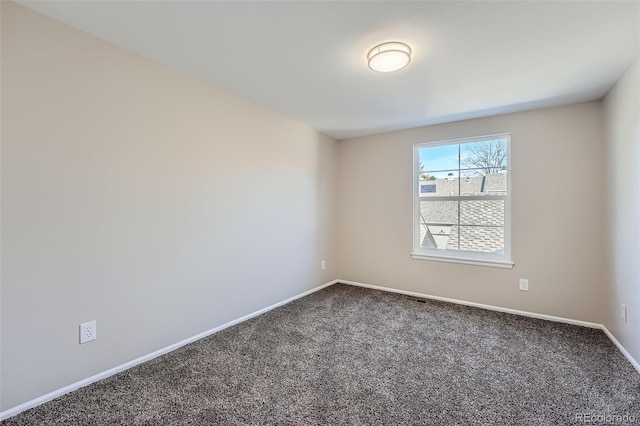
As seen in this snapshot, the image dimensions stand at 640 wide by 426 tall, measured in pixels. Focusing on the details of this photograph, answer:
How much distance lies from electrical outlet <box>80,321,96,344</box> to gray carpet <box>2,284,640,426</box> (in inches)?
11.4

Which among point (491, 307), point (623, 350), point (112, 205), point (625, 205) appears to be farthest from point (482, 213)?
point (112, 205)

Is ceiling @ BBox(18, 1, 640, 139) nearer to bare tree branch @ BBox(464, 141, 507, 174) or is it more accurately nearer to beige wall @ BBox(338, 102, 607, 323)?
beige wall @ BBox(338, 102, 607, 323)

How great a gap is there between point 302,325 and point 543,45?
9.35ft

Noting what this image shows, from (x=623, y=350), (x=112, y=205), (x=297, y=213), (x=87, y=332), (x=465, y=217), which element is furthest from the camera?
(x=297, y=213)

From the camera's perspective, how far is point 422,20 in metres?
1.60

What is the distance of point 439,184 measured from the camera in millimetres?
3586

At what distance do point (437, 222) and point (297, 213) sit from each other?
179 cm

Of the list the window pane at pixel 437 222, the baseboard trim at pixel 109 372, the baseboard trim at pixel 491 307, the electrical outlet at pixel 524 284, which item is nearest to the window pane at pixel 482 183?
the window pane at pixel 437 222

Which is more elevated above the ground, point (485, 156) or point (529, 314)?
point (485, 156)

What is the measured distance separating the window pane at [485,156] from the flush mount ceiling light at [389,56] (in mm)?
1845

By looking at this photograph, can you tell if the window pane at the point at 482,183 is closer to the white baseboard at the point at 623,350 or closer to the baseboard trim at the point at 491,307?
the baseboard trim at the point at 491,307

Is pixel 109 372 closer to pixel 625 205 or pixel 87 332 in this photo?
pixel 87 332

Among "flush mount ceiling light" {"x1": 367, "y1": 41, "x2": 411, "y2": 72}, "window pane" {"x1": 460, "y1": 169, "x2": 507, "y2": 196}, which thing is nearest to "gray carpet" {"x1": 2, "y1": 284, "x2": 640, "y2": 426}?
"window pane" {"x1": 460, "y1": 169, "x2": 507, "y2": 196}

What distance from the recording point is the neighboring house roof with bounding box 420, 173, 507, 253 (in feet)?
10.5
